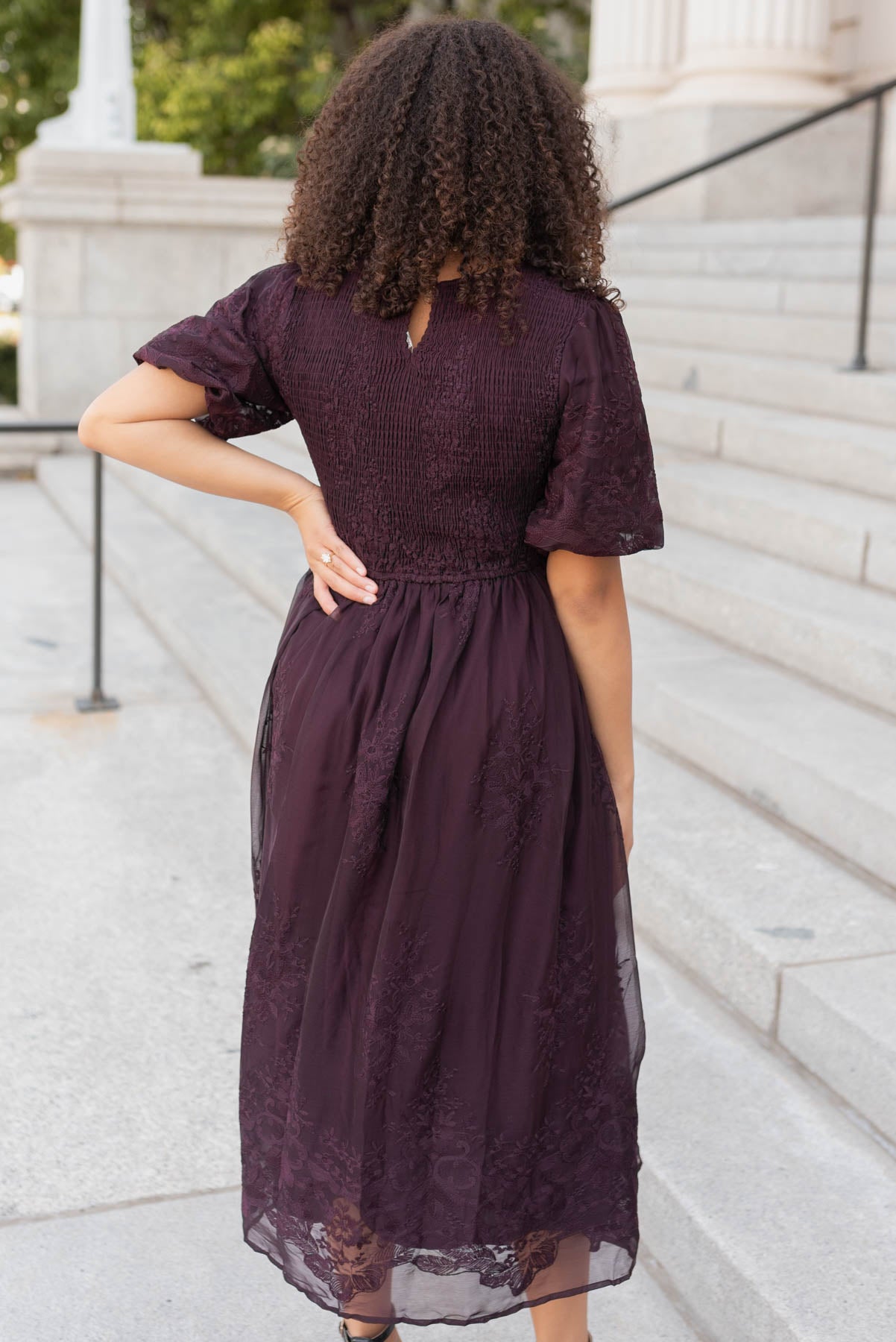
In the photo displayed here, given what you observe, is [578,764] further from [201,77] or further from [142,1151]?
[201,77]

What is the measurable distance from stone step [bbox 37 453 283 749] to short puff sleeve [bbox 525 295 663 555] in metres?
3.31

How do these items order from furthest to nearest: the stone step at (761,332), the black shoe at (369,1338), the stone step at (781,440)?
the stone step at (761,332) < the stone step at (781,440) < the black shoe at (369,1338)

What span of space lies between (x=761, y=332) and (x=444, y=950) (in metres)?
5.62

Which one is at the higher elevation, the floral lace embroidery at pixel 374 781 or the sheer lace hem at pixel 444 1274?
the floral lace embroidery at pixel 374 781

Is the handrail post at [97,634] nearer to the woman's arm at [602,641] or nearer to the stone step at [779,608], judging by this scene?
the stone step at [779,608]

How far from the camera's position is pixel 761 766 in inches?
148

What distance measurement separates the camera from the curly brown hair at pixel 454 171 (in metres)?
1.78

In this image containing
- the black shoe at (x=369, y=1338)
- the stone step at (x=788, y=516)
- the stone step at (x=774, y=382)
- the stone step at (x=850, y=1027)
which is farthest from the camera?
the stone step at (x=774, y=382)

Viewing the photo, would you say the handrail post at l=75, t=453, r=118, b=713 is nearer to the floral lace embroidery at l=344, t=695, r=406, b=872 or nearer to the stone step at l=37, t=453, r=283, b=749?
the stone step at l=37, t=453, r=283, b=749

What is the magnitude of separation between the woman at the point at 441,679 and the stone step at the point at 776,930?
823mm

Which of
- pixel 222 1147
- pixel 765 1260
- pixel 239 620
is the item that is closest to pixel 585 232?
pixel 765 1260

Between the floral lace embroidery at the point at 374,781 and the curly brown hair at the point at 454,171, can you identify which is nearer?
the curly brown hair at the point at 454,171

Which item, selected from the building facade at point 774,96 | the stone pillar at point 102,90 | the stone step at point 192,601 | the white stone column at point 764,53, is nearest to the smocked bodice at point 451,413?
the stone step at point 192,601

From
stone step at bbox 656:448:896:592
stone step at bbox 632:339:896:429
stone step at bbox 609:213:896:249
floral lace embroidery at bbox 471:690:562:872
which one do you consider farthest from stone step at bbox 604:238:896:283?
floral lace embroidery at bbox 471:690:562:872
